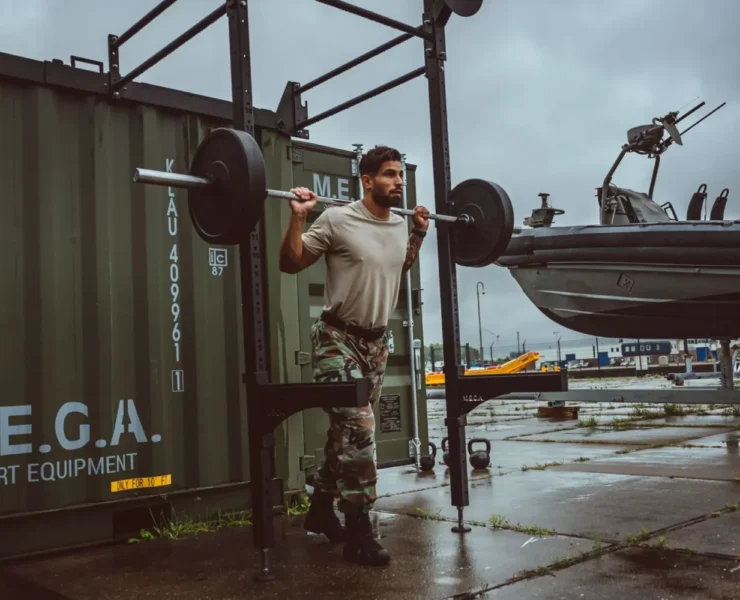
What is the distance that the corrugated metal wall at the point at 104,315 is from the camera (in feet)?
11.0

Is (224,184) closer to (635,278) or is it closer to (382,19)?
(382,19)

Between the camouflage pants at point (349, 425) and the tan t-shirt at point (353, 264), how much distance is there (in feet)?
0.38

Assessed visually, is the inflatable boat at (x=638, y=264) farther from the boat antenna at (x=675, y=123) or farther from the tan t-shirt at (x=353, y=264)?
the tan t-shirt at (x=353, y=264)

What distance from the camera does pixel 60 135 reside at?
11.7 ft

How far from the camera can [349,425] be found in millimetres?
3125

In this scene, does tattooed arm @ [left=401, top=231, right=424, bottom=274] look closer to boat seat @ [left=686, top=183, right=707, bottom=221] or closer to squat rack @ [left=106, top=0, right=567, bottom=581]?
squat rack @ [left=106, top=0, right=567, bottom=581]

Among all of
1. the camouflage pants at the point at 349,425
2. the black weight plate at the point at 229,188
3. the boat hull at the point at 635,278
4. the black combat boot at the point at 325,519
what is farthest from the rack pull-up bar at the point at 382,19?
the boat hull at the point at 635,278

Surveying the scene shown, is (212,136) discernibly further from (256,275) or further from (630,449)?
(630,449)

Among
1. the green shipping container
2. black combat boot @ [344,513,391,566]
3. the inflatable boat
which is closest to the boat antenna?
the inflatable boat

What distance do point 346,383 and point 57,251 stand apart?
5.67ft

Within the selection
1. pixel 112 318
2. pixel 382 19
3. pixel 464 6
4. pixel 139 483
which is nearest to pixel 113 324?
pixel 112 318

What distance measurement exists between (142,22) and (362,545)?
275 cm

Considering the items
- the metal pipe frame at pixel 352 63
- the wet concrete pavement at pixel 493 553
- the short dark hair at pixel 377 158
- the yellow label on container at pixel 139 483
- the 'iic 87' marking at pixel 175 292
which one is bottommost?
the wet concrete pavement at pixel 493 553

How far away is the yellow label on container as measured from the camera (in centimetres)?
357
